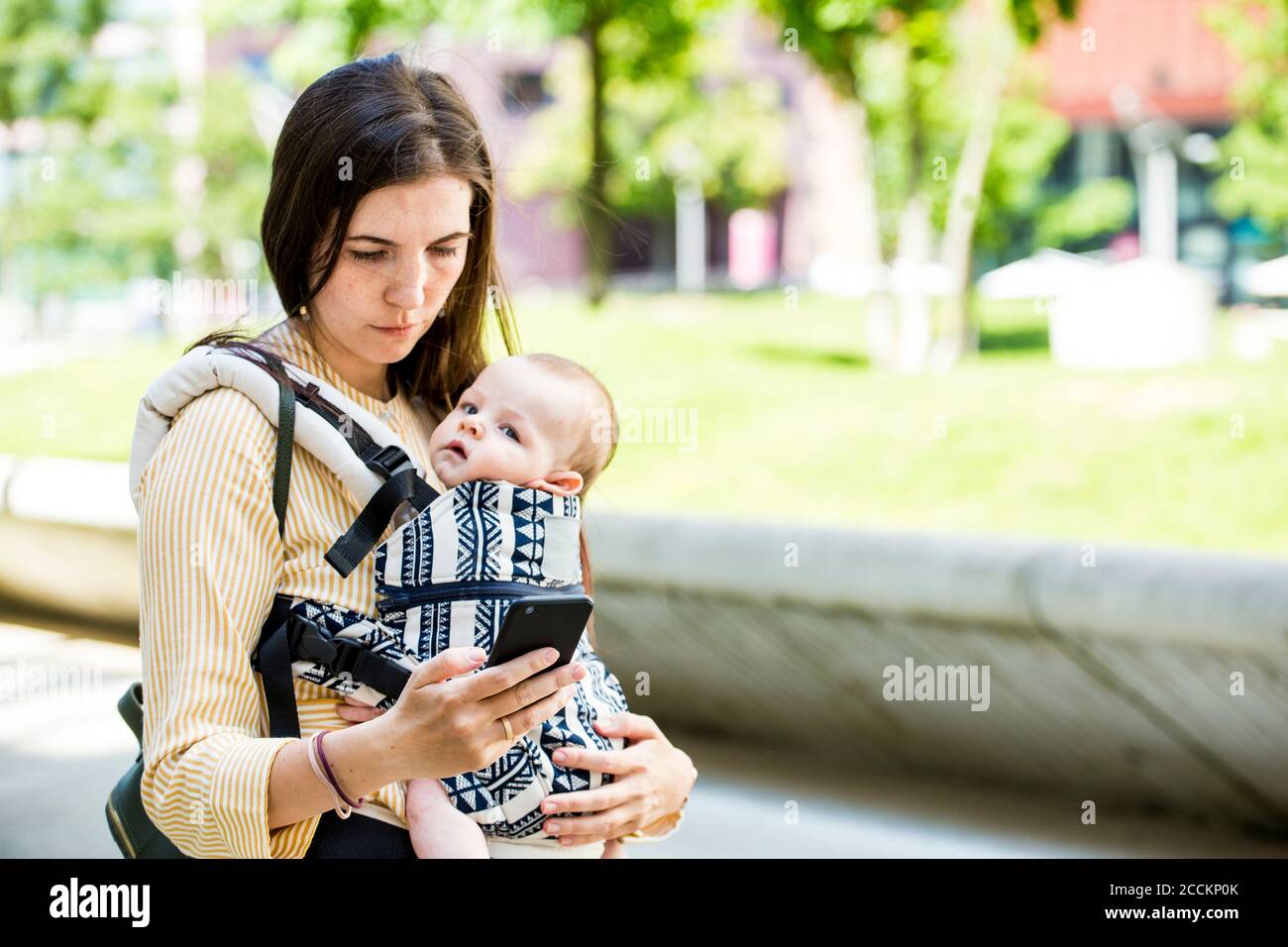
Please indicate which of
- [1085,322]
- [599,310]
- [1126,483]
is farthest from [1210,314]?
[1126,483]

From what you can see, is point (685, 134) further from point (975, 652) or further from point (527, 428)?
point (527, 428)

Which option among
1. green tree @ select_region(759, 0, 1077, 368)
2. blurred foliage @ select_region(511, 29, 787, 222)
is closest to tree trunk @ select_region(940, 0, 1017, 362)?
green tree @ select_region(759, 0, 1077, 368)

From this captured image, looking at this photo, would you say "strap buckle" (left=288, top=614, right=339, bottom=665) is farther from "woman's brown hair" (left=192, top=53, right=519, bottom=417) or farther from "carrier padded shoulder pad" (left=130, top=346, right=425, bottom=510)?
"woman's brown hair" (left=192, top=53, right=519, bottom=417)

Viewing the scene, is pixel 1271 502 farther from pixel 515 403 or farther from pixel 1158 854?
pixel 515 403

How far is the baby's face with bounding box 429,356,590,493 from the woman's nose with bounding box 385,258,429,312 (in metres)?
0.16

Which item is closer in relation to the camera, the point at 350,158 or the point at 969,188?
the point at 350,158

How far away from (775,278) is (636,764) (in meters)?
45.6

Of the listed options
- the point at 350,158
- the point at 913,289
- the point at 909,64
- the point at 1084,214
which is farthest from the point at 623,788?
the point at 1084,214

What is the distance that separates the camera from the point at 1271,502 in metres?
7.28

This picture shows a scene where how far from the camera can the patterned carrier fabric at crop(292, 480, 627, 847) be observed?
169cm

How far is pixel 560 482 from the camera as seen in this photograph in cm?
188

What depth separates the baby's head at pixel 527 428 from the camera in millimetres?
1814

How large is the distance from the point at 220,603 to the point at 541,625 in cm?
38

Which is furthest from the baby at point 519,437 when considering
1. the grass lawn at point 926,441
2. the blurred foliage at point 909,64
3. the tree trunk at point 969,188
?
the tree trunk at point 969,188
